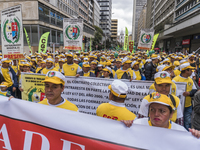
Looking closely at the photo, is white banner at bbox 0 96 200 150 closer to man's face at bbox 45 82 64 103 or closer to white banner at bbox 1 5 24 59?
man's face at bbox 45 82 64 103

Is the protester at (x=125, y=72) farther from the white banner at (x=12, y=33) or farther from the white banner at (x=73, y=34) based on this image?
the white banner at (x=12, y=33)

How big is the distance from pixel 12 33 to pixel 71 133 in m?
4.87

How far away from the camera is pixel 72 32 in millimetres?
7766

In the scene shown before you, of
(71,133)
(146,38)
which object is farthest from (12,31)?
(146,38)

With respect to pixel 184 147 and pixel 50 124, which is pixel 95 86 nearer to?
pixel 50 124

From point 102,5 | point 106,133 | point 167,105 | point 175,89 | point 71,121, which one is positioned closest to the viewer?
point 106,133

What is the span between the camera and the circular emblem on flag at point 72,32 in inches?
303

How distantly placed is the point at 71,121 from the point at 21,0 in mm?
31111

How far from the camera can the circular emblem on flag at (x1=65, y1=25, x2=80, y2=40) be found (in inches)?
303

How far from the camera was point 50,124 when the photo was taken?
1784mm

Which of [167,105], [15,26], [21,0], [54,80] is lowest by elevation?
[167,105]

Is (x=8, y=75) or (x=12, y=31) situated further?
(x=8, y=75)

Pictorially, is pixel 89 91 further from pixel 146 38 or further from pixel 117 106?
pixel 146 38

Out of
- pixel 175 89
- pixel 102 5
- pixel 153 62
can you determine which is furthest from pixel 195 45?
pixel 102 5
